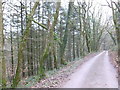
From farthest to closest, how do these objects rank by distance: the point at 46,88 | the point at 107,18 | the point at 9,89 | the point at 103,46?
1. the point at 103,46
2. the point at 107,18
3. the point at 9,89
4. the point at 46,88

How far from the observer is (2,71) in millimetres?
10172

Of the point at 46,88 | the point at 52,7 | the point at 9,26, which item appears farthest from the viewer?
the point at 52,7

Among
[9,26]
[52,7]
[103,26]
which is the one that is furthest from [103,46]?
[9,26]

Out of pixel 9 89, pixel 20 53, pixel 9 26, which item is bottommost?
pixel 9 89

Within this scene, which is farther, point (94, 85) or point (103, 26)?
point (103, 26)

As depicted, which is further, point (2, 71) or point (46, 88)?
point (2, 71)

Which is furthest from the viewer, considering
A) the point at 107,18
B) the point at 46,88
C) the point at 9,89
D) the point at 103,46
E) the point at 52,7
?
the point at 103,46

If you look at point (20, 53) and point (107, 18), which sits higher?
point (107, 18)

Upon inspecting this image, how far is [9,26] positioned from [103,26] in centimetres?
3580

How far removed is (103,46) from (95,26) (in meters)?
33.0

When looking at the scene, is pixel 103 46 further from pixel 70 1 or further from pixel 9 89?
pixel 9 89

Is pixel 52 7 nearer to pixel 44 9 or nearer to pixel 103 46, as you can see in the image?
pixel 44 9

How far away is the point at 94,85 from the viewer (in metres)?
7.99

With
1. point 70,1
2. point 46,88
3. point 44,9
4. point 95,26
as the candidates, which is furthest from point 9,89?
point 95,26
